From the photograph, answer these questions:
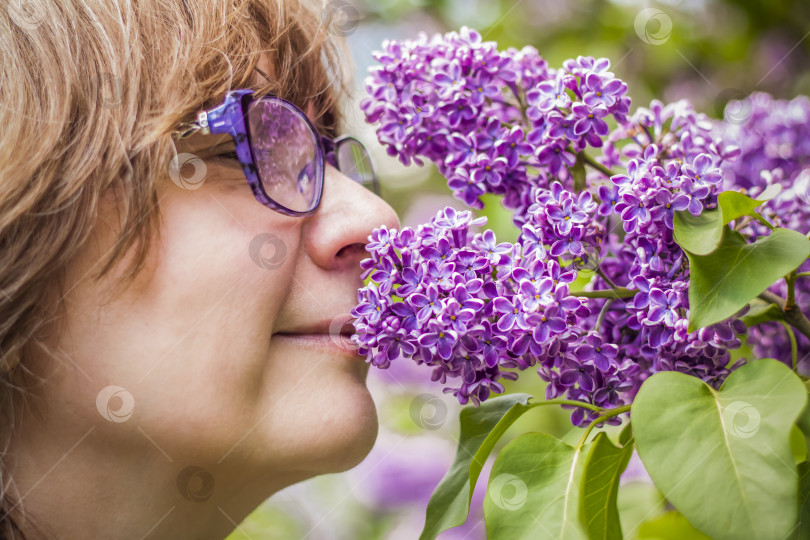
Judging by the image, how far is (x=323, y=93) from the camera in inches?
46.8

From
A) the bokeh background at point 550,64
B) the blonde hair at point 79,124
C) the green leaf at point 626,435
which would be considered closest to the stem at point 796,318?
the green leaf at point 626,435

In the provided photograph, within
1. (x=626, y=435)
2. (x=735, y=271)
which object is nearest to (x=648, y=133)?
(x=735, y=271)

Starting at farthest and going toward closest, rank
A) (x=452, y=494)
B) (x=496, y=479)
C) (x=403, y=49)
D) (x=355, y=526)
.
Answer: (x=355, y=526) < (x=403, y=49) < (x=452, y=494) < (x=496, y=479)

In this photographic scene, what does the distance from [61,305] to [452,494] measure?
55 cm

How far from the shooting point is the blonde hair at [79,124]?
0.89 meters

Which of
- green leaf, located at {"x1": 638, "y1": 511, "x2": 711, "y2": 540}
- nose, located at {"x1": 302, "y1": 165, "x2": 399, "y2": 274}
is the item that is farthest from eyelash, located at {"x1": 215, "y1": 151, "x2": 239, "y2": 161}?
green leaf, located at {"x1": 638, "y1": 511, "x2": 711, "y2": 540}

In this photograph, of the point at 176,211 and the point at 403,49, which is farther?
the point at 403,49

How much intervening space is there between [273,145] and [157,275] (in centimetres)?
24

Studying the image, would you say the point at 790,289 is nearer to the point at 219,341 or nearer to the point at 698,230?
the point at 698,230

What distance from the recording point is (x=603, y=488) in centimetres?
84

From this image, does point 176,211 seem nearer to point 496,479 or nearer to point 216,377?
point 216,377

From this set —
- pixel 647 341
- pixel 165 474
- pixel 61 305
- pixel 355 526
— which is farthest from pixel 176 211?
pixel 355 526

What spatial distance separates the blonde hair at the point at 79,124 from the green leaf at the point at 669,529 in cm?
98

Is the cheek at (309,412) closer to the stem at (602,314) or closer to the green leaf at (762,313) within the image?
the stem at (602,314)
